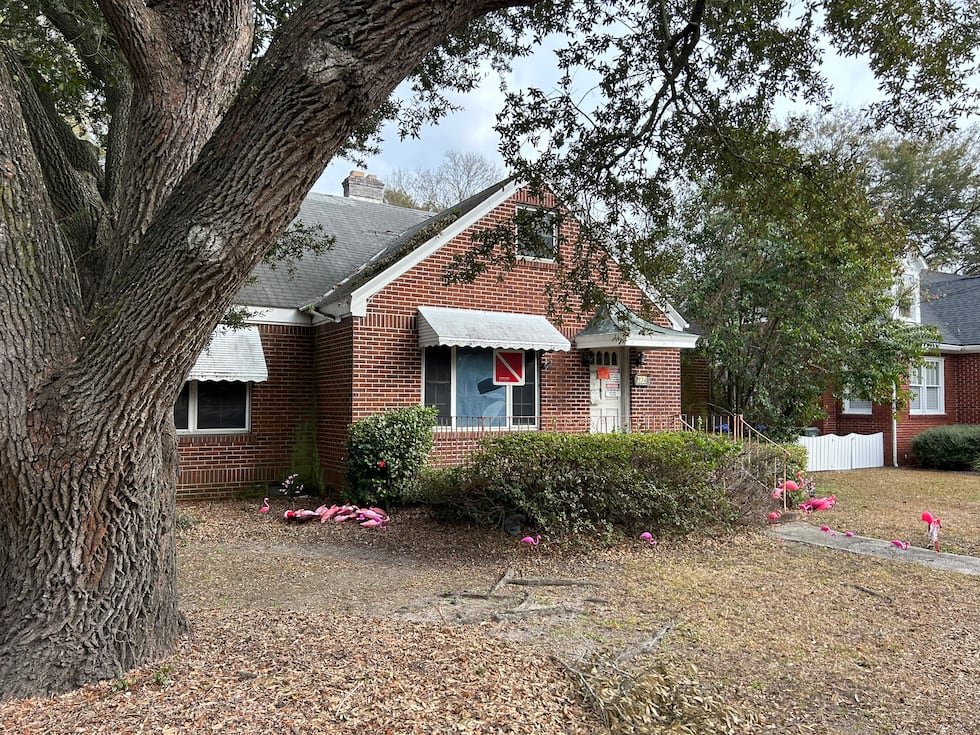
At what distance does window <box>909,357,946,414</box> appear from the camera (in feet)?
60.8

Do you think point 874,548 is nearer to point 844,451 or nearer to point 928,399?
point 844,451

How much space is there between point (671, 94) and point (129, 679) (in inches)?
276

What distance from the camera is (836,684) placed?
4160 millimetres

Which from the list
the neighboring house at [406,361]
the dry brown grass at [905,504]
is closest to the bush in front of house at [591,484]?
the dry brown grass at [905,504]

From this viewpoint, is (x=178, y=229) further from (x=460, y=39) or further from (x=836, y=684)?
(x=460, y=39)

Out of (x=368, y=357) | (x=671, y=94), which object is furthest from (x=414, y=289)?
(x=671, y=94)

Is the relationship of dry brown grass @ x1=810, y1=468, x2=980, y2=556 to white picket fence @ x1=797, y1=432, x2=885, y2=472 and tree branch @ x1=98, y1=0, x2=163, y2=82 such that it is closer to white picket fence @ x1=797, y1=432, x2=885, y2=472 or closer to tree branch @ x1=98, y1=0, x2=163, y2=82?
white picket fence @ x1=797, y1=432, x2=885, y2=472

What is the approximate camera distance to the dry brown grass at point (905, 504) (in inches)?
344

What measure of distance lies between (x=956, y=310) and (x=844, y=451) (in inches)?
295

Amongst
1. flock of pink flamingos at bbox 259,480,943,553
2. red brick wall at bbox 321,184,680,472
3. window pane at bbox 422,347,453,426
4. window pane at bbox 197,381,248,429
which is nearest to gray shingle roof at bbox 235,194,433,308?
window pane at bbox 197,381,248,429

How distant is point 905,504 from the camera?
37.0 ft

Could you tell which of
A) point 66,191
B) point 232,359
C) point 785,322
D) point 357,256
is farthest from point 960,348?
point 66,191

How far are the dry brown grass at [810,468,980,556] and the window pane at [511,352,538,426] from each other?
496cm

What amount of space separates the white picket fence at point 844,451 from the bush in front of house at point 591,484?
28.2 feet
